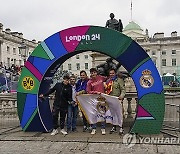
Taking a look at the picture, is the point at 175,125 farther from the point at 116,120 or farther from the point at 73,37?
the point at 73,37

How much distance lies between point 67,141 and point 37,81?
200 centimetres

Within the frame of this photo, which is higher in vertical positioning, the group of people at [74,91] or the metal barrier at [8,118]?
the group of people at [74,91]

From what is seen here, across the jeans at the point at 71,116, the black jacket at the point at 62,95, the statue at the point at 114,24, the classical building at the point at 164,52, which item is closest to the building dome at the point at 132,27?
the classical building at the point at 164,52

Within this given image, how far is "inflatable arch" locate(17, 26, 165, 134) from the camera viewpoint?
6.98 m

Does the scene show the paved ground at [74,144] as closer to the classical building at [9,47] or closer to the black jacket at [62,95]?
the black jacket at [62,95]

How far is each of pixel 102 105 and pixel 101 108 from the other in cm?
9

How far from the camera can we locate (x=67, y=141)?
654 centimetres

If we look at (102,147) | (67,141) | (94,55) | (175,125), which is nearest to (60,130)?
(67,141)

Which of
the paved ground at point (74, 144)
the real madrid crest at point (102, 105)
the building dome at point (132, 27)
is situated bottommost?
the paved ground at point (74, 144)

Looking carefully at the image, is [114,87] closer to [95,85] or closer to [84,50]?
[95,85]

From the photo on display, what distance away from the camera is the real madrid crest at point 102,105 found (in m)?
7.36

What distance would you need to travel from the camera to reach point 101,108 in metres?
7.43

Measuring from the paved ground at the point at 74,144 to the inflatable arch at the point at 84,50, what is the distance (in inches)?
18.0

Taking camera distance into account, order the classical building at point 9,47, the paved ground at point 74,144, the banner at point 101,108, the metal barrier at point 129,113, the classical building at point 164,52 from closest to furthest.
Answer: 1. the paved ground at point 74,144
2. the banner at point 101,108
3. the metal barrier at point 129,113
4. the classical building at point 9,47
5. the classical building at point 164,52
